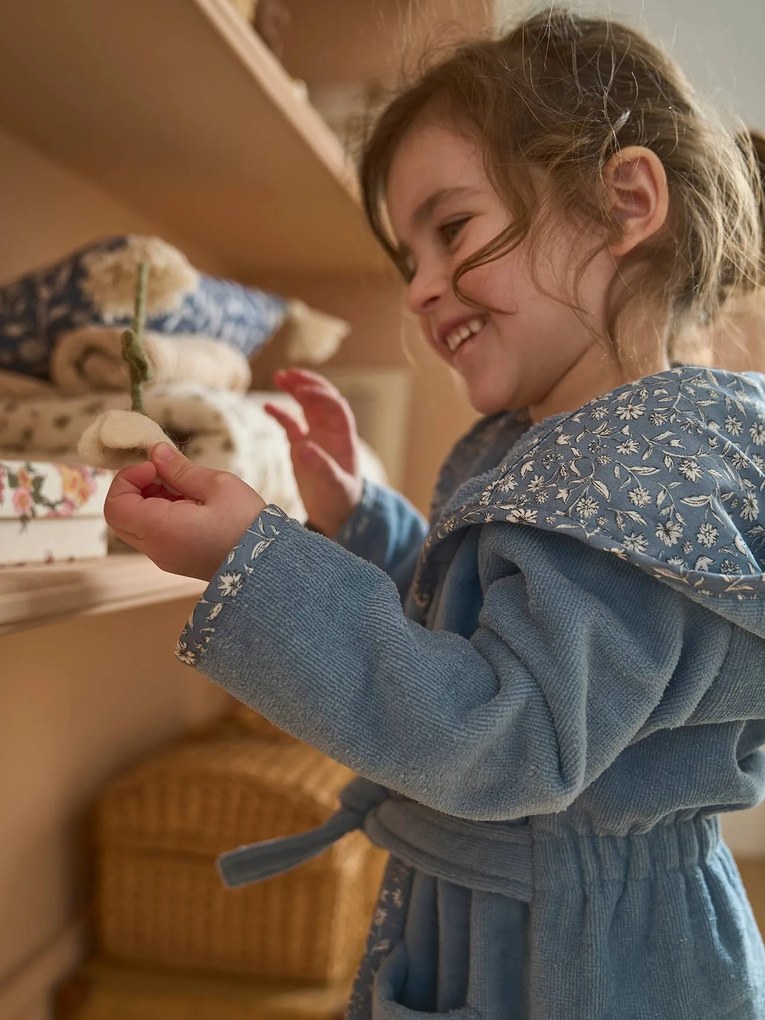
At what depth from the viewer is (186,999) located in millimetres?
963

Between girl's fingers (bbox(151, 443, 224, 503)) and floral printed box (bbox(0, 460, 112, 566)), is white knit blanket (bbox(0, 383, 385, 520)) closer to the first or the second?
floral printed box (bbox(0, 460, 112, 566))

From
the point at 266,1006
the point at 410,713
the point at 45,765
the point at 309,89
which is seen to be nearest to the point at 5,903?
the point at 45,765

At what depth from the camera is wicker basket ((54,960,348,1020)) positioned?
96 centimetres

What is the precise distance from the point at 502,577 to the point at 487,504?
0.04m

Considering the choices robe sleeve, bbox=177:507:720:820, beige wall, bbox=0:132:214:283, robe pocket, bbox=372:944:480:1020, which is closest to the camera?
robe sleeve, bbox=177:507:720:820

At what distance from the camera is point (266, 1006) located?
37.9 inches

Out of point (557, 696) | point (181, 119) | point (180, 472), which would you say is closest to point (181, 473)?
point (180, 472)

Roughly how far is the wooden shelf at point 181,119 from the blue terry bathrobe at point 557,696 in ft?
1.36

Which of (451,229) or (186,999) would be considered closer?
(451,229)

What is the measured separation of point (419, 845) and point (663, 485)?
0.94ft

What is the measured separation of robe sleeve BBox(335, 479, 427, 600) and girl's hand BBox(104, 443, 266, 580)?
0.32 meters

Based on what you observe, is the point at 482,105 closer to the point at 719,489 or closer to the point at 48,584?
the point at 719,489

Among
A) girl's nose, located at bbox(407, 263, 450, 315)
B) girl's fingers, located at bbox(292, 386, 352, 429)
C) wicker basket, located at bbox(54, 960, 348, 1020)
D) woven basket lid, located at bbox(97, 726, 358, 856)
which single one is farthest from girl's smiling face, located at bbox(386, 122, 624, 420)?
wicker basket, located at bbox(54, 960, 348, 1020)

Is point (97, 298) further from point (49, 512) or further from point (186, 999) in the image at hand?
point (186, 999)
